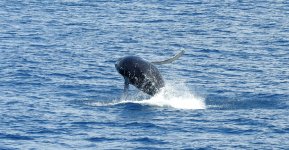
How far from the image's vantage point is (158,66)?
250 ft

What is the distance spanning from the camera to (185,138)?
171 feet

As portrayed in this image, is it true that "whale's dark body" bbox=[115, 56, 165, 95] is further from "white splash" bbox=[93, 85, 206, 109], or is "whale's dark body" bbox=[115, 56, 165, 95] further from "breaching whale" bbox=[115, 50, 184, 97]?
"white splash" bbox=[93, 85, 206, 109]

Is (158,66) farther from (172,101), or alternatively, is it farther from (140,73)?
(140,73)

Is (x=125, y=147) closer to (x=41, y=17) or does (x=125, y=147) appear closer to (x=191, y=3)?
(x=41, y=17)

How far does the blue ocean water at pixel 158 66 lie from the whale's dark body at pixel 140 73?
134 cm

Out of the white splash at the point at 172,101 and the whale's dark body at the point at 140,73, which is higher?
the whale's dark body at the point at 140,73

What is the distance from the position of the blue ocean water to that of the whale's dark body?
134 cm

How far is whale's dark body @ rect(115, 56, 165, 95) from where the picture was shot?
57.1 m

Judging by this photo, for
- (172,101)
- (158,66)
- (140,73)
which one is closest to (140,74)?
(140,73)

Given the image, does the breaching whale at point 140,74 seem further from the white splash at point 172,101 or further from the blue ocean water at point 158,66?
the blue ocean water at point 158,66

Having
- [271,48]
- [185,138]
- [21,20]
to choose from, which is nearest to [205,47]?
[271,48]

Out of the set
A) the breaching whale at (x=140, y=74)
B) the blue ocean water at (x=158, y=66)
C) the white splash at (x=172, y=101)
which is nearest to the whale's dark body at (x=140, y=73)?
the breaching whale at (x=140, y=74)

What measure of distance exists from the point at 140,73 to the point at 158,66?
1919 cm

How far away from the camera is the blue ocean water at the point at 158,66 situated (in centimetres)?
5297
